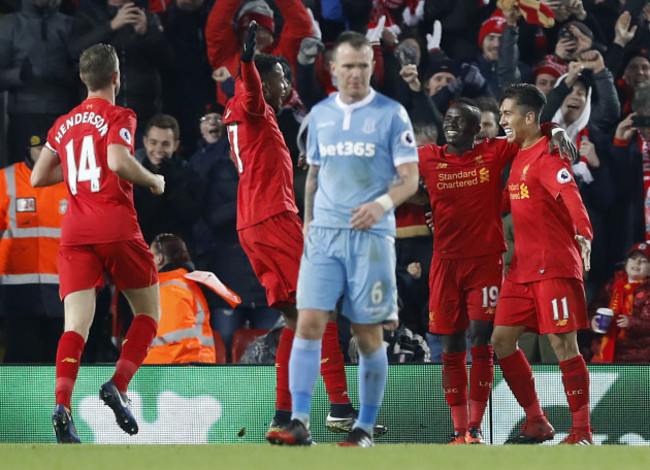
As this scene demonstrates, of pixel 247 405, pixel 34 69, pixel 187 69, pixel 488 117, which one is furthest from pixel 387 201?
pixel 34 69

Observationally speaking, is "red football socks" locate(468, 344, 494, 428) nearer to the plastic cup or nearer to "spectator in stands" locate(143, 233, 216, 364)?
the plastic cup

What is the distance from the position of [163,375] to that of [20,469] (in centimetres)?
325

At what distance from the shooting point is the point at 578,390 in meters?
6.46

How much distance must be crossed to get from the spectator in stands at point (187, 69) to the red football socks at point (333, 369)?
3.78 metres

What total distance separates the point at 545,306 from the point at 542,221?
522mm

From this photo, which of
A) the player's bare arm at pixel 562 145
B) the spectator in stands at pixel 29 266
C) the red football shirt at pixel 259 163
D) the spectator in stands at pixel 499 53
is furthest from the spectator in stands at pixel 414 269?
the spectator in stands at pixel 29 266

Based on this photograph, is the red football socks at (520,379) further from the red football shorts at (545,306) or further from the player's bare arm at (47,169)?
the player's bare arm at (47,169)

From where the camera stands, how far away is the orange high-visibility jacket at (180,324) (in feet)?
26.4

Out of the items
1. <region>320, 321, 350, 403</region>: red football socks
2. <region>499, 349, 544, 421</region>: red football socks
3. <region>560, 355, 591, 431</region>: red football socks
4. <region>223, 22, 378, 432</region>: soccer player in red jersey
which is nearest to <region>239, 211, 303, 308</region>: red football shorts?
<region>223, 22, 378, 432</region>: soccer player in red jersey

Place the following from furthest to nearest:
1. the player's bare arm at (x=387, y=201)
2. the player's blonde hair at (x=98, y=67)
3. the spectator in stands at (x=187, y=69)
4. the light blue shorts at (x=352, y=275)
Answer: the spectator in stands at (x=187, y=69)
the player's blonde hair at (x=98, y=67)
the light blue shorts at (x=352, y=275)
the player's bare arm at (x=387, y=201)

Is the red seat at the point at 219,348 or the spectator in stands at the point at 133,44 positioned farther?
the spectator in stands at the point at 133,44

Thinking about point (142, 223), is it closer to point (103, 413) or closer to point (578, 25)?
point (103, 413)

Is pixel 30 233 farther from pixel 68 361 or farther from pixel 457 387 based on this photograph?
pixel 457 387

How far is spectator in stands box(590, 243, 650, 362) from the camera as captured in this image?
8328mm
